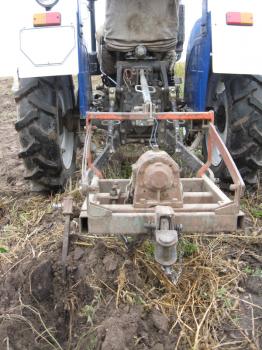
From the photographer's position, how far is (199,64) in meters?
3.64

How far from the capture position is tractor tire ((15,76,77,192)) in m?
3.48

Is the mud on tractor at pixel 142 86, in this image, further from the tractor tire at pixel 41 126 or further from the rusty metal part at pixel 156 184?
the rusty metal part at pixel 156 184

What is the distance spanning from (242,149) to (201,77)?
0.61 meters

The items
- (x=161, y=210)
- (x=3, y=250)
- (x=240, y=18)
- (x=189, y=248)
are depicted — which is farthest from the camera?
(x=240, y=18)

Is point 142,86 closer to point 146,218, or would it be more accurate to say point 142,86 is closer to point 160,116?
point 160,116

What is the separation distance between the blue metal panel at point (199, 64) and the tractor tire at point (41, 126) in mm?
1005

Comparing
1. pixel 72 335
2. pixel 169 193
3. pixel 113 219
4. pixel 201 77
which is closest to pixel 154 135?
pixel 201 77

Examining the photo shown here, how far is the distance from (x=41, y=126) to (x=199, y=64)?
1274 millimetres

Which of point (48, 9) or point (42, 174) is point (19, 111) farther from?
point (48, 9)

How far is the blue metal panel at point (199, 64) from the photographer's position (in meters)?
3.47

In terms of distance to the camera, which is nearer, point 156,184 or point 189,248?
point 156,184

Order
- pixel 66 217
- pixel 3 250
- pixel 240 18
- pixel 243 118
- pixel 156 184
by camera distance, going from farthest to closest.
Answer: pixel 243 118
pixel 240 18
pixel 3 250
pixel 66 217
pixel 156 184

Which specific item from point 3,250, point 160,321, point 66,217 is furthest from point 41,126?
point 160,321

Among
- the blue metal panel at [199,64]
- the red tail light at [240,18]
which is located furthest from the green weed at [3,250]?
the red tail light at [240,18]
